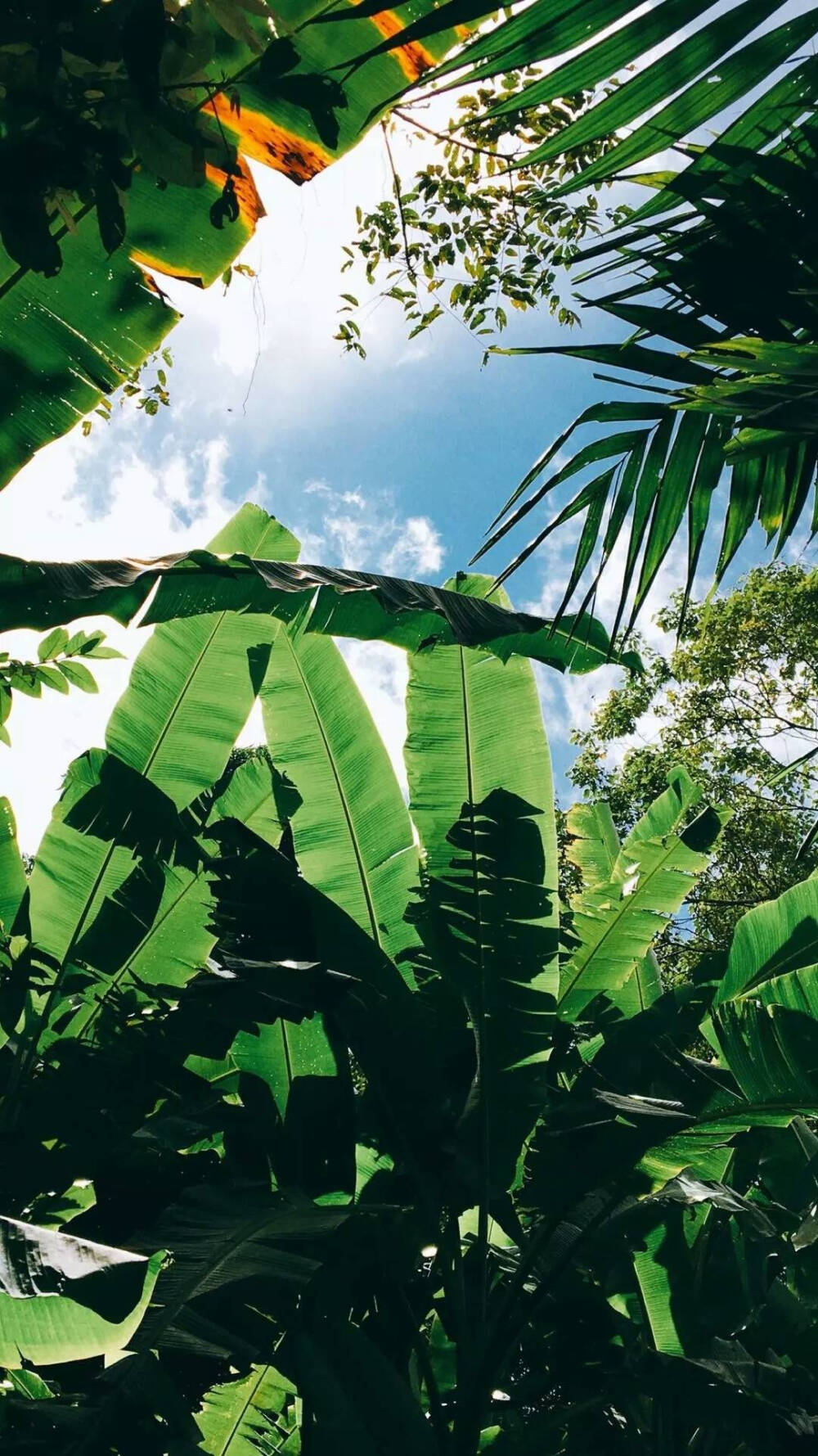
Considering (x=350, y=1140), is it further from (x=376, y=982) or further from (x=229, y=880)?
(x=229, y=880)

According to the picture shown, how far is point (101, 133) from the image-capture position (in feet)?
3.34

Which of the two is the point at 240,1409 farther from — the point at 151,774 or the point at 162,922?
the point at 151,774

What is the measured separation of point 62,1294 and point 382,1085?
1.21m

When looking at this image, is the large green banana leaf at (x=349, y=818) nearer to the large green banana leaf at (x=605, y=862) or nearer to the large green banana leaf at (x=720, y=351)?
the large green banana leaf at (x=605, y=862)

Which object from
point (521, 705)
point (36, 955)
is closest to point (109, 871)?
point (36, 955)

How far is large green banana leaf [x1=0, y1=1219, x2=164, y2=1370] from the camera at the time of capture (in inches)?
48.7

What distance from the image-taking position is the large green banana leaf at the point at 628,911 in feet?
9.68

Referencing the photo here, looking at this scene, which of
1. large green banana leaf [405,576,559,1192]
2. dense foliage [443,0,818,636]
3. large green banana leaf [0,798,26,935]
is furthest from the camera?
large green banana leaf [0,798,26,935]

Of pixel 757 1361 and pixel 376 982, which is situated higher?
pixel 376 982

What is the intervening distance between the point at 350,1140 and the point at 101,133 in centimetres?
227

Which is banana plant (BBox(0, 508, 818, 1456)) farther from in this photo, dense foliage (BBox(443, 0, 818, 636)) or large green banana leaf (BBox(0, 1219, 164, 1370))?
dense foliage (BBox(443, 0, 818, 636))

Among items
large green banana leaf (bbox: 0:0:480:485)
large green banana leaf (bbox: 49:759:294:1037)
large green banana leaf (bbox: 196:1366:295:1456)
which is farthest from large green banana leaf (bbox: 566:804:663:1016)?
large green banana leaf (bbox: 0:0:480:485)

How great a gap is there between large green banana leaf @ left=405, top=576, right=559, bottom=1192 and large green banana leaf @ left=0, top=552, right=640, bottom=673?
1.03ft

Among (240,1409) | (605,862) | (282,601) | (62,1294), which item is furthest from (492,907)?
(240,1409)
